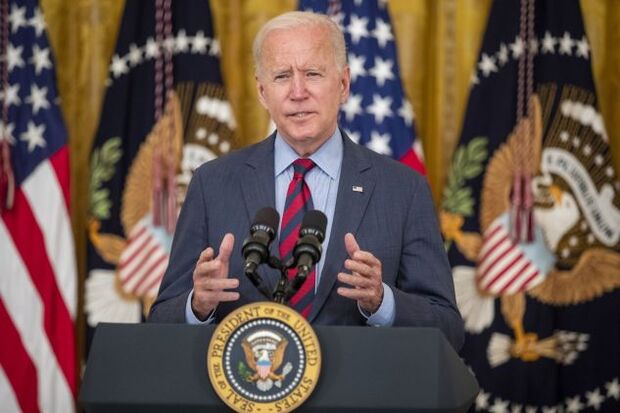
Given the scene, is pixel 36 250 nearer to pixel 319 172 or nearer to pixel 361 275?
pixel 319 172

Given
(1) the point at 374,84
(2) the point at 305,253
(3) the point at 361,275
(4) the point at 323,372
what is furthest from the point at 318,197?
(1) the point at 374,84

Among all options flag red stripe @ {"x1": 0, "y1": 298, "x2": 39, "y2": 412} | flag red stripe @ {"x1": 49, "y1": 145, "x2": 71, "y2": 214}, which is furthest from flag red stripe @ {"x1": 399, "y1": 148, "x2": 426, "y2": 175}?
flag red stripe @ {"x1": 0, "y1": 298, "x2": 39, "y2": 412}

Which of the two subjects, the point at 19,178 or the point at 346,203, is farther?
the point at 19,178

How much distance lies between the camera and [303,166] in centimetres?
288

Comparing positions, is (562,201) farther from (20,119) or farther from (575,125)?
(20,119)

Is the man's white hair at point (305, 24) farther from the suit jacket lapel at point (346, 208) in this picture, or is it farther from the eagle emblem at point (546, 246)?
the eagle emblem at point (546, 246)

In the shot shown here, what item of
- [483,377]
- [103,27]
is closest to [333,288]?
[483,377]

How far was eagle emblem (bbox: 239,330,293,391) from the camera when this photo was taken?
2.06 m

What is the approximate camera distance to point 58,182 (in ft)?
15.7

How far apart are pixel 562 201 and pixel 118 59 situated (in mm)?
1996

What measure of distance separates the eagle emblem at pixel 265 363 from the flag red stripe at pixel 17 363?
9.40 feet

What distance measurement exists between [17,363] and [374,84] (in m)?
1.90

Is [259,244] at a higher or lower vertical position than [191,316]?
higher

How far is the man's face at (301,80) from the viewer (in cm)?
281
